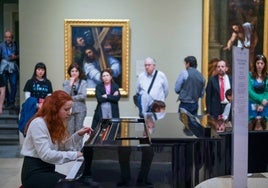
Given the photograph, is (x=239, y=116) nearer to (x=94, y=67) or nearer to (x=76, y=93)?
(x=76, y=93)

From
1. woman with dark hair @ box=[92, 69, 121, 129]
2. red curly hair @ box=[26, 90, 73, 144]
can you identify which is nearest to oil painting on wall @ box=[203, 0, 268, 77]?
woman with dark hair @ box=[92, 69, 121, 129]

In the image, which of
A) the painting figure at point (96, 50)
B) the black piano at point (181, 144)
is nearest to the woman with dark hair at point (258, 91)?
the painting figure at point (96, 50)

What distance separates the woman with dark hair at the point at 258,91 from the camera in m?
6.08

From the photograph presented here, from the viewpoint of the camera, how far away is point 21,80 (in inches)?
302

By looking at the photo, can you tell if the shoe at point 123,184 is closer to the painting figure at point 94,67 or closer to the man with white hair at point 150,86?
the man with white hair at point 150,86

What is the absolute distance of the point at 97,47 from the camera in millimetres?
7621

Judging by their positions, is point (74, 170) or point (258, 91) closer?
point (74, 170)

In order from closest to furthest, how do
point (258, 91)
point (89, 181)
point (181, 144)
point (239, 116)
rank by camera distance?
point (89, 181) → point (239, 116) → point (181, 144) → point (258, 91)

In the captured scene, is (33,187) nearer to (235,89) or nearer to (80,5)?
(235,89)

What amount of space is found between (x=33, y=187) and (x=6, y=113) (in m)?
5.81

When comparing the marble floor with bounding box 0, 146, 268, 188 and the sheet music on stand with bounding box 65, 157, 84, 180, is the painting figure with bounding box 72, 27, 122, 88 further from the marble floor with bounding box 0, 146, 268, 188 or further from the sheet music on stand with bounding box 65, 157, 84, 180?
the sheet music on stand with bounding box 65, 157, 84, 180

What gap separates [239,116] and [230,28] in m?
5.00

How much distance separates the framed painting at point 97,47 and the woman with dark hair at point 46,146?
13.6ft

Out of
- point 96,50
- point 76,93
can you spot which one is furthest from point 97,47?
point 76,93
